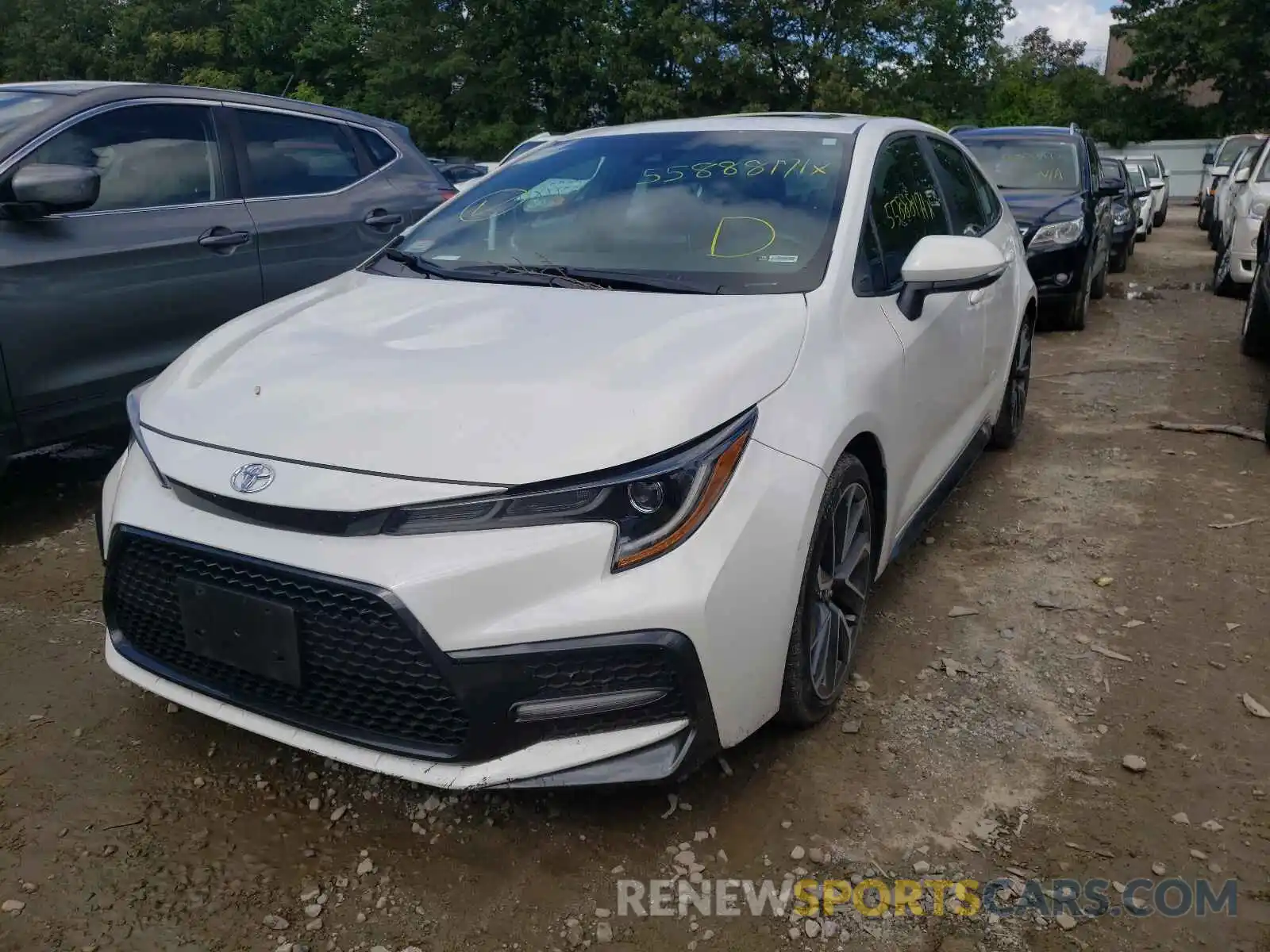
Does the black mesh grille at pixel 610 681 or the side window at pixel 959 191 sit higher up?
the side window at pixel 959 191

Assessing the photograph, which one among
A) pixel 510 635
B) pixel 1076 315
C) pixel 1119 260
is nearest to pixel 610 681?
pixel 510 635

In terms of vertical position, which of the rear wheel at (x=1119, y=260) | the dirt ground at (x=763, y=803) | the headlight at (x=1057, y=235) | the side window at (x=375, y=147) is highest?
the side window at (x=375, y=147)

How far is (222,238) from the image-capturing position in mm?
4457

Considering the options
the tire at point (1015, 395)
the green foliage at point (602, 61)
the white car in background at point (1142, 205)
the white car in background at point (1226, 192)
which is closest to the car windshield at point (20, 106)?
the tire at point (1015, 395)

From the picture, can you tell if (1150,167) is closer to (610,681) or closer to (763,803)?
(763,803)

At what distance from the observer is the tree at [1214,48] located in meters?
32.6

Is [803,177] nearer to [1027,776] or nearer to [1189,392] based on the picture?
[1027,776]

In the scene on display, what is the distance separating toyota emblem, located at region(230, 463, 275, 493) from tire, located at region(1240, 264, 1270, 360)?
248 inches

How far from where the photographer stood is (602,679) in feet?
6.68

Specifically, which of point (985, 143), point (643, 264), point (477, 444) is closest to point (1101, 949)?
point (477, 444)

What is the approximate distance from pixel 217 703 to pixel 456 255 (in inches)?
61.6

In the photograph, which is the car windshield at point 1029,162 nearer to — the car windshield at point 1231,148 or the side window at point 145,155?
the side window at point 145,155

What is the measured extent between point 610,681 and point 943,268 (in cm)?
158

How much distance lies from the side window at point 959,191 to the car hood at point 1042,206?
3714mm
